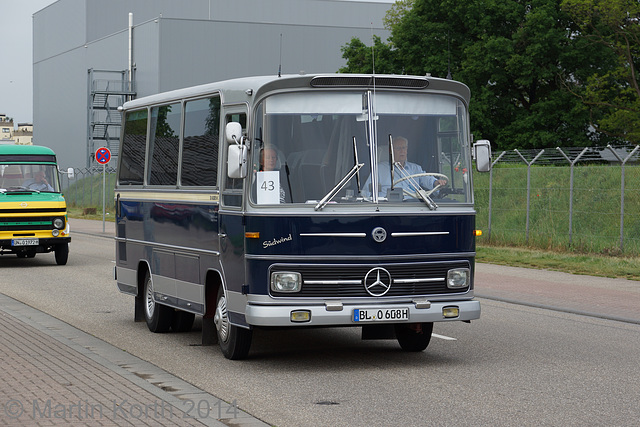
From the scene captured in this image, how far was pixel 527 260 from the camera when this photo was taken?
22.4 m

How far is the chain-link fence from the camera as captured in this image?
2264 cm

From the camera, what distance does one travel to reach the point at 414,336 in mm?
10609

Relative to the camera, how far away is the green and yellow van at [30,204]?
22.1m

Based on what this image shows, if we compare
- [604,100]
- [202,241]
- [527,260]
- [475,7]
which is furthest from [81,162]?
[202,241]

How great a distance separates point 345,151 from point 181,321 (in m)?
3.76

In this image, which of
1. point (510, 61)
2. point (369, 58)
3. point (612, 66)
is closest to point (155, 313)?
point (510, 61)

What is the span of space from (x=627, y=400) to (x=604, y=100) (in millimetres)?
38876

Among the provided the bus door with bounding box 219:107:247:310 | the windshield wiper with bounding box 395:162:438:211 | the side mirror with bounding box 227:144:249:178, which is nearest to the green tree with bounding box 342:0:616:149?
the windshield wiper with bounding box 395:162:438:211

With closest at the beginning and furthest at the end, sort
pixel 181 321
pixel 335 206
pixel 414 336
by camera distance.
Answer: pixel 335 206, pixel 414 336, pixel 181 321

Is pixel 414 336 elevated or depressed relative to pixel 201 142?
depressed

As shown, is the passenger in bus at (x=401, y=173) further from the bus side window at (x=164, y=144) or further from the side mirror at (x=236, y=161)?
the bus side window at (x=164, y=144)

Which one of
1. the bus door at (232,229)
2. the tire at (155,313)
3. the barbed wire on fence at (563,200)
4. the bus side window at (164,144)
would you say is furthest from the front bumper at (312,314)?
the barbed wire on fence at (563,200)

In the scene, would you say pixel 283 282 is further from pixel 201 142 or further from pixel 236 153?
pixel 201 142

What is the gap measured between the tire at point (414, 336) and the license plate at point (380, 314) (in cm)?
96
